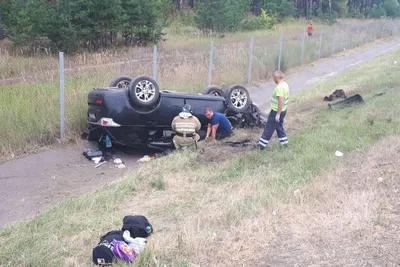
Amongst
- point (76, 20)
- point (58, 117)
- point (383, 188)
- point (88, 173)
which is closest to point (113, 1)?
point (76, 20)

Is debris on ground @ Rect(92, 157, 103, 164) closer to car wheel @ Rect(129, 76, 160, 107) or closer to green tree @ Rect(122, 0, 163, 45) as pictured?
car wheel @ Rect(129, 76, 160, 107)

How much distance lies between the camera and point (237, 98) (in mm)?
10711

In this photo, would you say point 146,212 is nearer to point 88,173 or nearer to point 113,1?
point 88,173

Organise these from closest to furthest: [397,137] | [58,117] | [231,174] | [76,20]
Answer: [231,174] → [397,137] → [58,117] → [76,20]

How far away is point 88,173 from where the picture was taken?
8.59 meters

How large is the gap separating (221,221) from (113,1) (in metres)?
21.6

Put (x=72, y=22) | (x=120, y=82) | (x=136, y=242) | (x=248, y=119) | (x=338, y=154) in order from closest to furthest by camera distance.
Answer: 1. (x=136, y=242)
2. (x=338, y=154)
3. (x=120, y=82)
4. (x=248, y=119)
5. (x=72, y=22)

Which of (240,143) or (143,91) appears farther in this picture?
(240,143)

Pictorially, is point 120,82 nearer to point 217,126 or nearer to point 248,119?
point 217,126

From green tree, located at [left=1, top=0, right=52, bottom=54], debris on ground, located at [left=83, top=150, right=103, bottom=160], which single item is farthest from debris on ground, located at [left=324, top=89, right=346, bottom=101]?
green tree, located at [left=1, top=0, right=52, bottom=54]

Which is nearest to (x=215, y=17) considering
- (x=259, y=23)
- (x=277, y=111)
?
(x=259, y=23)

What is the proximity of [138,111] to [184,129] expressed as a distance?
2.90 ft

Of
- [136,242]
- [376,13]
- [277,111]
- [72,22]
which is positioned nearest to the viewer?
[136,242]

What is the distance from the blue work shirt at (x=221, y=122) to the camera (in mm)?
9750
